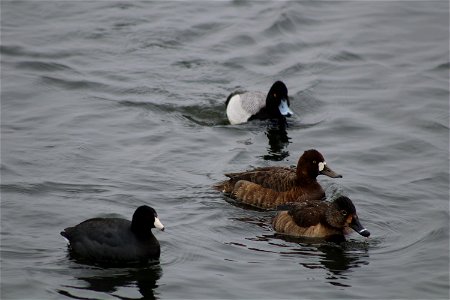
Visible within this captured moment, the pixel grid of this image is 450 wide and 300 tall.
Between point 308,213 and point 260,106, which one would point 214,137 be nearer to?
point 260,106

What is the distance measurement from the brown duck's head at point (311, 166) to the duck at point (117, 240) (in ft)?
11.7

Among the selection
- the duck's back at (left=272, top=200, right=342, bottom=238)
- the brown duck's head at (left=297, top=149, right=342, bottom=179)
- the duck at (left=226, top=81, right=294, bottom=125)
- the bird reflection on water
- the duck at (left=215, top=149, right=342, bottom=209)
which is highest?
the duck at (left=226, top=81, right=294, bottom=125)

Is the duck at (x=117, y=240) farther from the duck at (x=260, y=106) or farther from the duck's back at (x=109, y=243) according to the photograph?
the duck at (x=260, y=106)

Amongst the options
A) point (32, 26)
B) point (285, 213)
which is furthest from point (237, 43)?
point (285, 213)

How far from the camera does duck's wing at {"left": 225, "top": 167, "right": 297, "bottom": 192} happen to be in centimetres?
1647

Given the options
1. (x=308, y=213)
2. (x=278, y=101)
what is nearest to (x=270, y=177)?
Result: (x=308, y=213)

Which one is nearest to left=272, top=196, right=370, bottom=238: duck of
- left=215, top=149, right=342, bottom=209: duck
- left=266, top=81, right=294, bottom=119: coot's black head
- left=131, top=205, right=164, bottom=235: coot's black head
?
left=215, top=149, right=342, bottom=209: duck

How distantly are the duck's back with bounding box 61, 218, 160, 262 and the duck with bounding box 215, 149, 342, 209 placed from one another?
2966mm

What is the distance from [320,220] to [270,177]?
1.72m

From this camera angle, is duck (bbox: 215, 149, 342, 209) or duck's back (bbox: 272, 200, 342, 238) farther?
duck (bbox: 215, 149, 342, 209)

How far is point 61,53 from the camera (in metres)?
24.0

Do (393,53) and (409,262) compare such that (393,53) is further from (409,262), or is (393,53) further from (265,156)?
(409,262)

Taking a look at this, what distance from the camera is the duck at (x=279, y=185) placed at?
1638cm

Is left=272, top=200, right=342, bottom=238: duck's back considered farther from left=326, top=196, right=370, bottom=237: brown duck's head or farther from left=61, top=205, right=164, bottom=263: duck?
left=61, top=205, right=164, bottom=263: duck
